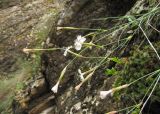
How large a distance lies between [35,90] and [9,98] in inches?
51.4

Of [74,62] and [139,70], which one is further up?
[139,70]

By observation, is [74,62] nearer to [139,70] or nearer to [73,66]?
[73,66]

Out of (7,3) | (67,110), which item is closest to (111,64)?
(67,110)

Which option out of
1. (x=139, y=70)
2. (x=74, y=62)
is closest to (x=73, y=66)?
(x=74, y=62)

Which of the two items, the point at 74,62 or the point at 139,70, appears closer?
the point at 139,70

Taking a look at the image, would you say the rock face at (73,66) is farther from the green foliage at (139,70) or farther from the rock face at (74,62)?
the green foliage at (139,70)

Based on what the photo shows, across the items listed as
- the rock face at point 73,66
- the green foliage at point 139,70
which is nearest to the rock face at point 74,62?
the rock face at point 73,66

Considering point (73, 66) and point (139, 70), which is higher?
point (139, 70)

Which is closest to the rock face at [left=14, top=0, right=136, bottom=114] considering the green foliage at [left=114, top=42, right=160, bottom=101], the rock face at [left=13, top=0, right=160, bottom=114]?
the rock face at [left=13, top=0, right=160, bottom=114]

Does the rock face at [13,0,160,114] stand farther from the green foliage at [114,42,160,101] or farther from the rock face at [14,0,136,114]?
the green foliage at [114,42,160,101]

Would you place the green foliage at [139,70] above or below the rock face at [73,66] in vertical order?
above

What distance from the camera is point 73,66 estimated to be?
3.60 metres

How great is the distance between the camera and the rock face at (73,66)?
2.77 metres

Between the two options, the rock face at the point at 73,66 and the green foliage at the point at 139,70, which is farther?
the rock face at the point at 73,66
